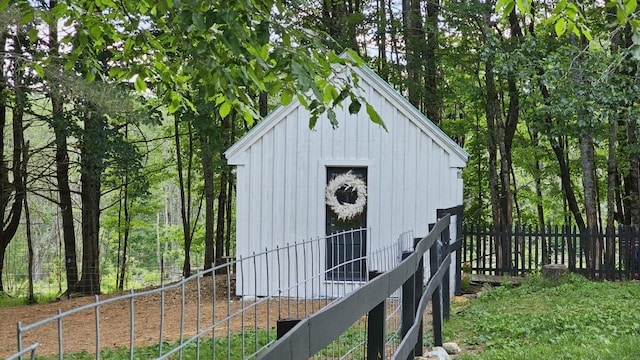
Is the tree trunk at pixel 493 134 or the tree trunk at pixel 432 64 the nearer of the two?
the tree trunk at pixel 493 134

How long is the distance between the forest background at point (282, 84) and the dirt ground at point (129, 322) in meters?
2.95

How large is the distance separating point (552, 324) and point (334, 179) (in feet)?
18.5

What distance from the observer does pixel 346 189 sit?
1241 centimetres

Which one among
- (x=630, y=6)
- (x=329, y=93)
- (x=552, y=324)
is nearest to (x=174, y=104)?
(x=329, y=93)

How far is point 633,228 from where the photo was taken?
45.4 ft

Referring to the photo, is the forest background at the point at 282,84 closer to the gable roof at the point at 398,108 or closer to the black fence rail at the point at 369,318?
the gable roof at the point at 398,108

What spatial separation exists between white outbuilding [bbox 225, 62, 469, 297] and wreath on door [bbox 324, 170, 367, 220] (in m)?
Answer: 0.02

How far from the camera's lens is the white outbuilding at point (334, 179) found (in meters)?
12.3

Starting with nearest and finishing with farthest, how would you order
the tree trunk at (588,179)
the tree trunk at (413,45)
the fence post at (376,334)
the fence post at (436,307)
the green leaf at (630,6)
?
the fence post at (376,334) → the green leaf at (630,6) → the fence post at (436,307) → the tree trunk at (588,179) → the tree trunk at (413,45)

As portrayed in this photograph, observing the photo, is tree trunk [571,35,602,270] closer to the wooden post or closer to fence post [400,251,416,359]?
fence post [400,251,416,359]

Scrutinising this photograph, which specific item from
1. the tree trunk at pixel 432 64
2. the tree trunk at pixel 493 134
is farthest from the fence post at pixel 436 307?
the tree trunk at pixel 432 64

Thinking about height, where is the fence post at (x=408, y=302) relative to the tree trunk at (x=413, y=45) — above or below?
below

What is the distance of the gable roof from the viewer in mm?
12078

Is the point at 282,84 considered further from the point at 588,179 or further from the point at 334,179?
the point at 588,179
